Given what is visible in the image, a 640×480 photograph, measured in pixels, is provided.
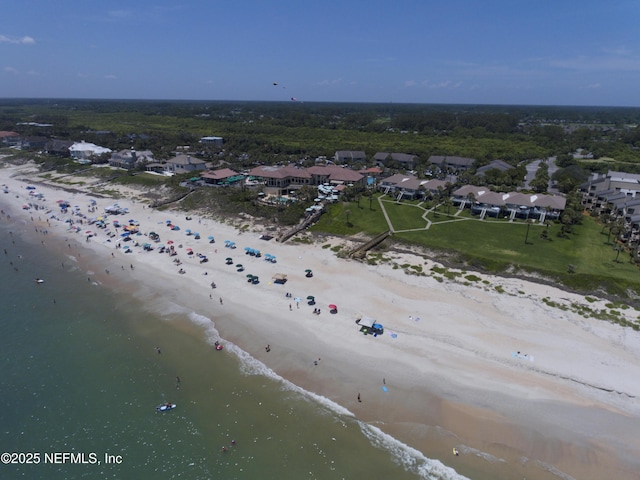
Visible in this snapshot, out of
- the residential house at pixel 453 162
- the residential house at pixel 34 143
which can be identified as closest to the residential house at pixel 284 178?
the residential house at pixel 453 162

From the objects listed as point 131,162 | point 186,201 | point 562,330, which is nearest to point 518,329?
point 562,330

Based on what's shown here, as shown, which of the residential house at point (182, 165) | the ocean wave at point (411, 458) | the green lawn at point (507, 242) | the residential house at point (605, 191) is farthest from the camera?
the residential house at point (182, 165)

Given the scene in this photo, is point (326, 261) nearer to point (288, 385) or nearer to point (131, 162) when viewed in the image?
point (288, 385)

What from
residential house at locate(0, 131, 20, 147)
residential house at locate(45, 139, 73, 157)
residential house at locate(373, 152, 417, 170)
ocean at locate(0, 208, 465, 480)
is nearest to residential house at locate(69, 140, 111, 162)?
residential house at locate(45, 139, 73, 157)

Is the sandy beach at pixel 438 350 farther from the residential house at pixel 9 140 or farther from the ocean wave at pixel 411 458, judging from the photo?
the residential house at pixel 9 140

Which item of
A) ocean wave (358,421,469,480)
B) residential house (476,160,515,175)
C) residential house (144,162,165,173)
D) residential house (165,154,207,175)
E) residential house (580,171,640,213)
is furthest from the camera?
residential house (144,162,165,173)

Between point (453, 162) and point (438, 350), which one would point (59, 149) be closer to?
point (453, 162)

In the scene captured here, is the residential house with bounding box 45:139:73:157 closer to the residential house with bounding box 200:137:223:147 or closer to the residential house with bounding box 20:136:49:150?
the residential house with bounding box 20:136:49:150
